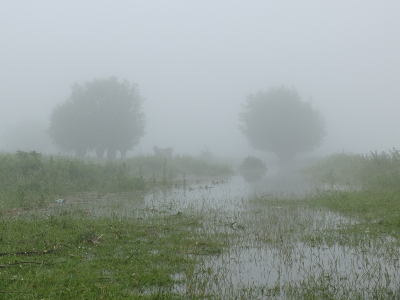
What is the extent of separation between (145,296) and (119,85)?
49.6 m

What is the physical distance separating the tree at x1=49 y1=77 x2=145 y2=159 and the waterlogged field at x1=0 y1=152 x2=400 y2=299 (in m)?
37.7

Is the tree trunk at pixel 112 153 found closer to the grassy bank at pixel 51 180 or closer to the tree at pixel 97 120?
the tree at pixel 97 120

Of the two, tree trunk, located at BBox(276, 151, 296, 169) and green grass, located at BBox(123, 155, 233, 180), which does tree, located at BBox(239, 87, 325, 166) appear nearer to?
tree trunk, located at BBox(276, 151, 296, 169)

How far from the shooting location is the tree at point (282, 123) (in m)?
58.8

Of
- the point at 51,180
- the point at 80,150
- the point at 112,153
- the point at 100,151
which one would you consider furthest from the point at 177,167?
the point at 80,150

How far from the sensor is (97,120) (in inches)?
1966

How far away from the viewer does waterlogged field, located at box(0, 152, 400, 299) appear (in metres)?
5.84

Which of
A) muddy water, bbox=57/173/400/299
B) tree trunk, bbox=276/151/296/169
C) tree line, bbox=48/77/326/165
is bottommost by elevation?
muddy water, bbox=57/173/400/299

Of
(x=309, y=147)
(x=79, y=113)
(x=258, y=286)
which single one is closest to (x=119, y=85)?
(x=79, y=113)

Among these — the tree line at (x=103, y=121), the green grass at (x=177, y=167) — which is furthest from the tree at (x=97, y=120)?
the green grass at (x=177, y=167)

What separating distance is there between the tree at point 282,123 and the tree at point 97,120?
2226cm

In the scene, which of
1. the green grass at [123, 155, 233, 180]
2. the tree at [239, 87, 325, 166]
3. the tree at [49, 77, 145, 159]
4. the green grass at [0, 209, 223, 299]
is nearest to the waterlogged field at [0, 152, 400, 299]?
the green grass at [0, 209, 223, 299]

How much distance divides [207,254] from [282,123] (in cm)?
5323

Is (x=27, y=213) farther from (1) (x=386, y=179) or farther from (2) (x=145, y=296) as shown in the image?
(1) (x=386, y=179)
